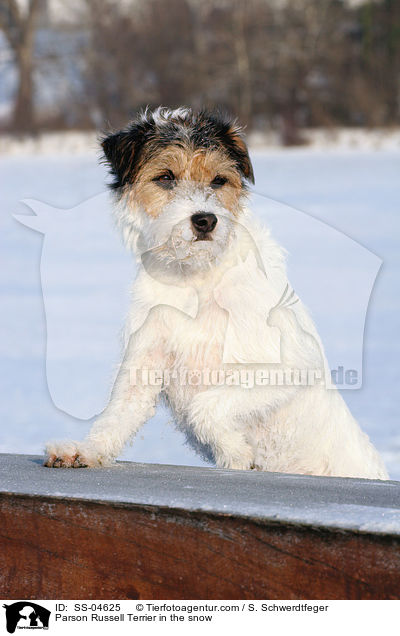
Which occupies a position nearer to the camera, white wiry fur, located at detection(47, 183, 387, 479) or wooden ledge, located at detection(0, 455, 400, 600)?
wooden ledge, located at detection(0, 455, 400, 600)

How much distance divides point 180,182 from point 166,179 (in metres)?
0.08

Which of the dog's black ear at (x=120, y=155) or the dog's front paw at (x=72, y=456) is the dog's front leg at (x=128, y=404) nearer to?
the dog's front paw at (x=72, y=456)

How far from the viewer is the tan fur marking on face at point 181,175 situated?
3.35 m

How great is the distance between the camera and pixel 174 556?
206cm

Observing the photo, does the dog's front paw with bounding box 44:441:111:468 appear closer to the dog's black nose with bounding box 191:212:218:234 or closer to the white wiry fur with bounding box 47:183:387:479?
the white wiry fur with bounding box 47:183:387:479

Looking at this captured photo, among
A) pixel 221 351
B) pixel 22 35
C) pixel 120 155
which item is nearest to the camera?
pixel 221 351

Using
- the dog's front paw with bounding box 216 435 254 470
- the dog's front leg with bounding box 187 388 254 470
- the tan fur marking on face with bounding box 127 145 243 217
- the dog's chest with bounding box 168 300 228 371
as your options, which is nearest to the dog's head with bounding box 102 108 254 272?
the tan fur marking on face with bounding box 127 145 243 217

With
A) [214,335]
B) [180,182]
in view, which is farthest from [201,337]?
[180,182]

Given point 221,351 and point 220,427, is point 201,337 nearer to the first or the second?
point 221,351

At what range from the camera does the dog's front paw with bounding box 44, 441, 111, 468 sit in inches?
117

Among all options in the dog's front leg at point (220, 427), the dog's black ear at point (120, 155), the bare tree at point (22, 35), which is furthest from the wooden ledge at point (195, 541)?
the bare tree at point (22, 35)

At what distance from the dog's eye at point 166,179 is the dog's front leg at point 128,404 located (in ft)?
1.82

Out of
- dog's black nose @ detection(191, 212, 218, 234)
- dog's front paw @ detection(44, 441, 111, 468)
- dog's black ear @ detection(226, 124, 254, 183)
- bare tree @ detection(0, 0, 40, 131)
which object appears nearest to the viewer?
dog's front paw @ detection(44, 441, 111, 468)

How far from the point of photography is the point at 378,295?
28.9 ft
